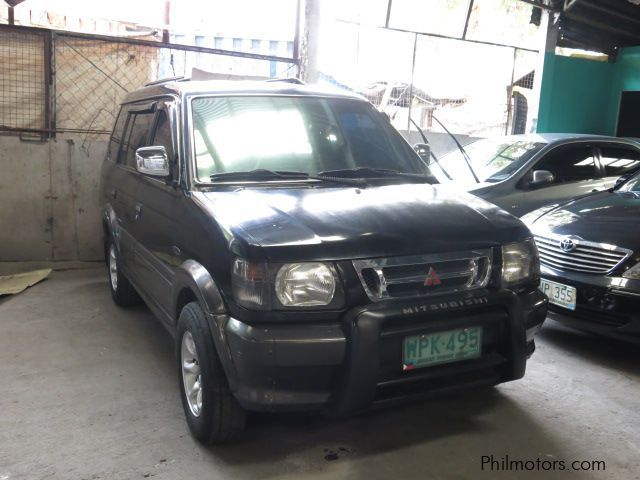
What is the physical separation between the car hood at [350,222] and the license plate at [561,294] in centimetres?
121

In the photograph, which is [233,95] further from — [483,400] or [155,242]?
[483,400]

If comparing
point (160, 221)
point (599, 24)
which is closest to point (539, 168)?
point (160, 221)

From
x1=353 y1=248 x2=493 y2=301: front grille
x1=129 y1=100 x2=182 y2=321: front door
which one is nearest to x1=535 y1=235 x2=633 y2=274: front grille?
x1=353 y1=248 x2=493 y2=301: front grille

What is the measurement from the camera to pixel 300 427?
3137 mm

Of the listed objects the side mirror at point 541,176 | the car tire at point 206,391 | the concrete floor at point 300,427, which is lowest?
the concrete floor at point 300,427

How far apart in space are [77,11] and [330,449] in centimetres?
678

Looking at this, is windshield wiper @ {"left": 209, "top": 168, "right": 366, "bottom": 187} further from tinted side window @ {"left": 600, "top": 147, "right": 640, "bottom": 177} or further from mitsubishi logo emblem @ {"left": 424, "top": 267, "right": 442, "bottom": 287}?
tinted side window @ {"left": 600, "top": 147, "right": 640, "bottom": 177}

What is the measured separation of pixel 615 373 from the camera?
12.7 feet

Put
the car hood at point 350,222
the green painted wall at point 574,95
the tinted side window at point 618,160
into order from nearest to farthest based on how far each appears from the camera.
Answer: the car hood at point 350,222 → the tinted side window at point 618,160 → the green painted wall at point 574,95

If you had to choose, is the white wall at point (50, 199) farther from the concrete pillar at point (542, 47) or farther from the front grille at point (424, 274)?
the concrete pillar at point (542, 47)

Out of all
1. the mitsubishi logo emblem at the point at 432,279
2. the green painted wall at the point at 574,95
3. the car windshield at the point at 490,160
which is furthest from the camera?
the green painted wall at the point at 574,95

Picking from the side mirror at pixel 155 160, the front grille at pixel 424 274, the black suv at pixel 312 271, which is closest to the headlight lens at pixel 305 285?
the black suv at pixel 312 271

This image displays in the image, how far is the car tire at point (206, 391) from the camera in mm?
2721

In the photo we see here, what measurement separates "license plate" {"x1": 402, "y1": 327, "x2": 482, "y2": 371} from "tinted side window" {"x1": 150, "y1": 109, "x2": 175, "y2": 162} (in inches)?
66.7
